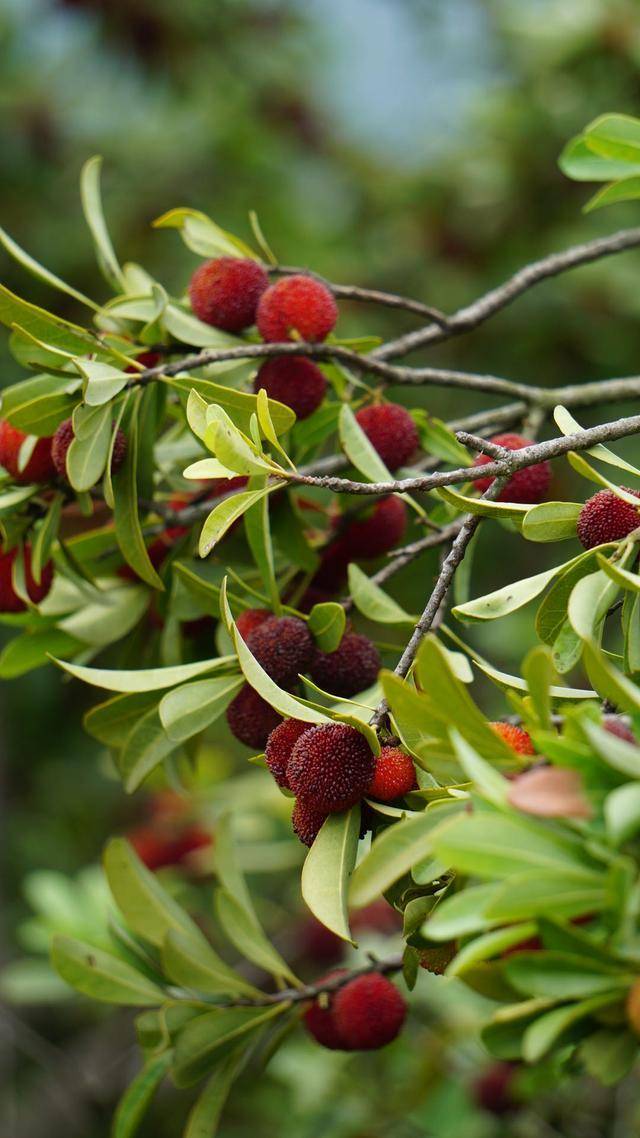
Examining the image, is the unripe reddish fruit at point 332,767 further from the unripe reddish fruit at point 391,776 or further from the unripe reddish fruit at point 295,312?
the unripe reddish fruit at point 295,312

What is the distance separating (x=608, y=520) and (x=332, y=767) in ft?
0.67

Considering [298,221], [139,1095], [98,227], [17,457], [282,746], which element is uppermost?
[98,227]

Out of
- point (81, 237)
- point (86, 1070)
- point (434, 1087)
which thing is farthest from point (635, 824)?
point (81, 237)

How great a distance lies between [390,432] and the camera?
2.83 feet

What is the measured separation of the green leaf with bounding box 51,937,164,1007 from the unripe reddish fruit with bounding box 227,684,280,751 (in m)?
0.28

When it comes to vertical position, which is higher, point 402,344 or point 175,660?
point 402,344

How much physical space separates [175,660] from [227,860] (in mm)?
187

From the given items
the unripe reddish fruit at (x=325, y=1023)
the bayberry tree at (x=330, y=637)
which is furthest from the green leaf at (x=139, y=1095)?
the unripe reddish fruit at (x=325, y=1023)

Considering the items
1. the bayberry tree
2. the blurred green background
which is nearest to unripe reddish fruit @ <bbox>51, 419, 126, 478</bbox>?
the bayberry tree

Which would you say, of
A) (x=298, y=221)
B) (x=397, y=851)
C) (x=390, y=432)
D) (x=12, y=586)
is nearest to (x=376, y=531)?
(x=390, y=432)

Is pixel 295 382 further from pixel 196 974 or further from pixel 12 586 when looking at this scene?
pixel 196 974

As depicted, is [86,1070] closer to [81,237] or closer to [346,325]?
[346,325]

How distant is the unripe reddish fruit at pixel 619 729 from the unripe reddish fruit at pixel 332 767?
0.14 meters

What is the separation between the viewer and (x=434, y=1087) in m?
1.59
